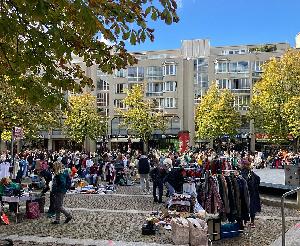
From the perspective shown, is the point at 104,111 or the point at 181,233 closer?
the point at 181,233

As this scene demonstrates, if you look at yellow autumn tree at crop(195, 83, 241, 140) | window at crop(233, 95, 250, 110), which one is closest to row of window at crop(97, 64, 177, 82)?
yellow autumn tree at crop(195, 83, 241, 140)

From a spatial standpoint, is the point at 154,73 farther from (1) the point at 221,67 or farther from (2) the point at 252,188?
(2) the point at 252,188

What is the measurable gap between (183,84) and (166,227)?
5804cm

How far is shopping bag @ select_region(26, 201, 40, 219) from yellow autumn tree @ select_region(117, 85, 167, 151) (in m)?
45.7

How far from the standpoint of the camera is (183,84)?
229 ft

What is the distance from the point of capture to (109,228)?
13.3 metres

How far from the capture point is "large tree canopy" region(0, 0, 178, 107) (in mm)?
6379

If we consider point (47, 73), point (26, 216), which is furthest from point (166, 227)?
point (47, 73)

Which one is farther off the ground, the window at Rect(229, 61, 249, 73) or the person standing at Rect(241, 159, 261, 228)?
the window at Rect(229, 61, 249, 73)

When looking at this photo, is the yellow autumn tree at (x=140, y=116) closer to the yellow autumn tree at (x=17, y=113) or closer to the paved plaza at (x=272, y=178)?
the yellow autumn tree at (x=17, y=113)

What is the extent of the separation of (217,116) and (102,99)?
21.8 m

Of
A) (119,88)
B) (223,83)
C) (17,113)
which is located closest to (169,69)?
(223,83)

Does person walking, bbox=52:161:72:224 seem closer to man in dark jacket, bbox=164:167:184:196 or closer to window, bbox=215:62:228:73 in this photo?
man in dark jacket, bbox=164:167:184:196

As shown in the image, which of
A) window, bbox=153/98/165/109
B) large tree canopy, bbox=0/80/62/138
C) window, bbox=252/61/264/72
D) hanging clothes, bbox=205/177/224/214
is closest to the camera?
hanging clothes, bbox=205/177/224/214
